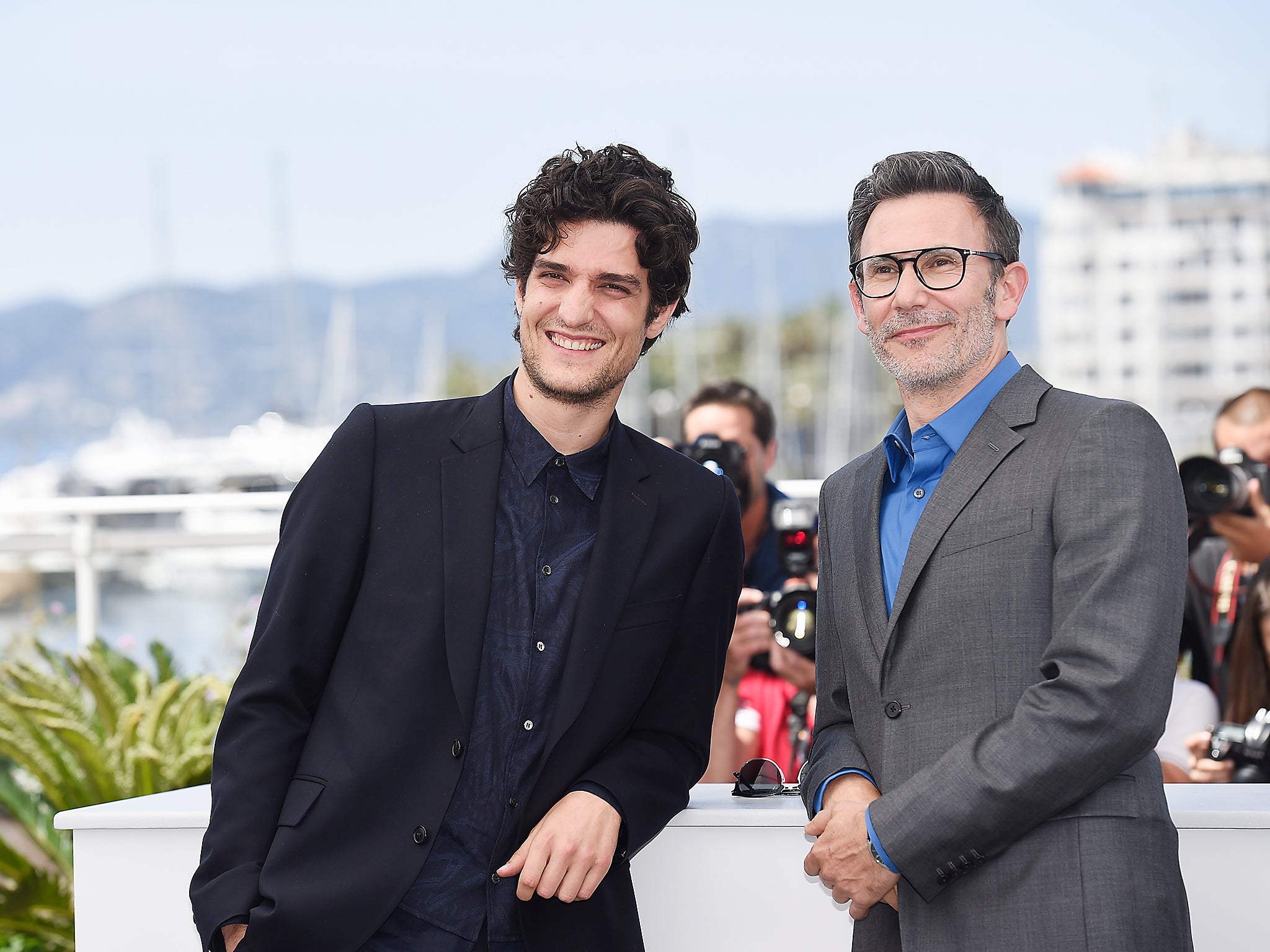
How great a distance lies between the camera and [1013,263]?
6.45 feet

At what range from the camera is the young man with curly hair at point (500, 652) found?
1764mm

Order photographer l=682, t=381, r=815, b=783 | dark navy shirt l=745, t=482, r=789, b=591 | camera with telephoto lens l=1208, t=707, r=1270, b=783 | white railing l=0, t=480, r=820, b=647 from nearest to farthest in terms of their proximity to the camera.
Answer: camera with telephoto lens l=1208, t=707, r=1270, b=783 < photographer l=682, t=381, r=815, b=783 < dark navy shirt l=745, t=482, r=789, b=591 < white railing l=0, t=480, r=820, b=647

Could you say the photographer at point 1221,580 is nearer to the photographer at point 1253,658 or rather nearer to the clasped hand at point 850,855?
the photographer at point 1253,658

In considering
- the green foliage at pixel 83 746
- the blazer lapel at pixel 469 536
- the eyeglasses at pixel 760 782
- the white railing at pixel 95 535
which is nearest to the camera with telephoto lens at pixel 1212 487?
the eyeglasses at pixel 760 782

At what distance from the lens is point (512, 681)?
1.85 metres

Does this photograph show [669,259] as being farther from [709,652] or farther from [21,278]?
[21,278]

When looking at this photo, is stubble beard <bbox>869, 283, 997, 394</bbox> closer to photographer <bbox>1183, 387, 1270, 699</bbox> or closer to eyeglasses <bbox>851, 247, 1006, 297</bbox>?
eyeglasses <bbox>851, 247, 1006, 297</bbox>

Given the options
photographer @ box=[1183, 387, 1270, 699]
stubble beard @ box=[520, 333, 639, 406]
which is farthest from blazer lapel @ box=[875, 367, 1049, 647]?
photographer @ box=[1183, 387, 1270, 699]

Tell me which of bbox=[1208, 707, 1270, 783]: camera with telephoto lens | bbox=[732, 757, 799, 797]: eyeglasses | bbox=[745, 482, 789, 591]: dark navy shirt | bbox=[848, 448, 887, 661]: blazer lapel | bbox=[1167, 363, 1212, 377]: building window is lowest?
bbox=[1167, 363, 1212, 377]: building window

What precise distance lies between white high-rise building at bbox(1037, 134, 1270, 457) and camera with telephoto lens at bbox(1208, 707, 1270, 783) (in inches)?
1872

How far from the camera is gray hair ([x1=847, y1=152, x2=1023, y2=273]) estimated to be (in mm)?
1914

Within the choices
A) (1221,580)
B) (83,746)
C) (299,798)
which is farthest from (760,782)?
(83,746)

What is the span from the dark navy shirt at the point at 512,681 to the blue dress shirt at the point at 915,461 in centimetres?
45

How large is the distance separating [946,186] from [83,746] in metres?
3.74
